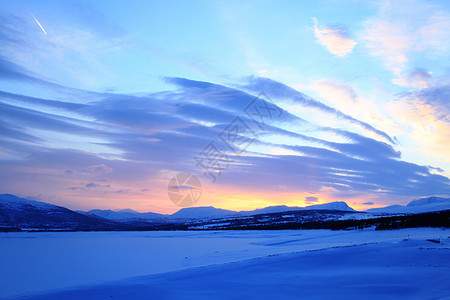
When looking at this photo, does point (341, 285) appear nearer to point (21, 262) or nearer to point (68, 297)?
point (68, 297)

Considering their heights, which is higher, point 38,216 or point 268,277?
point 38,216

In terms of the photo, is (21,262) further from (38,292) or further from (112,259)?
(38,292)

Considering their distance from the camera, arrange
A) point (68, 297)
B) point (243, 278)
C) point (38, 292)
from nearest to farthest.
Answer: point (68, 297) → point (38, 292) → point (243, 278)

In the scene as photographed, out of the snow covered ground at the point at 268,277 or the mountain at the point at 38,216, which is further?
the mountain at the point at 38,216

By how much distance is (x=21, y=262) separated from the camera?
2117 cm

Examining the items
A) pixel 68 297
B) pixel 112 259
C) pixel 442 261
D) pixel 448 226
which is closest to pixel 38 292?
pixel 68 297

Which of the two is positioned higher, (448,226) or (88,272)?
(448,226)

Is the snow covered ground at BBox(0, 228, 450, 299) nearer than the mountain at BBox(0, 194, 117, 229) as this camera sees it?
Yes

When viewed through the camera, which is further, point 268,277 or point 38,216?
point 38,216

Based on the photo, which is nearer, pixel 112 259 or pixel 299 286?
pixel 299 286

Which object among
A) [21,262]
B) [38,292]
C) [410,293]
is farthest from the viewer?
[21,262]

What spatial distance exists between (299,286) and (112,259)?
14491 millimetres

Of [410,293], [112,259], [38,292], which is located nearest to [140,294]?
[38,292]

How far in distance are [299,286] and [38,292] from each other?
32.5 feet
